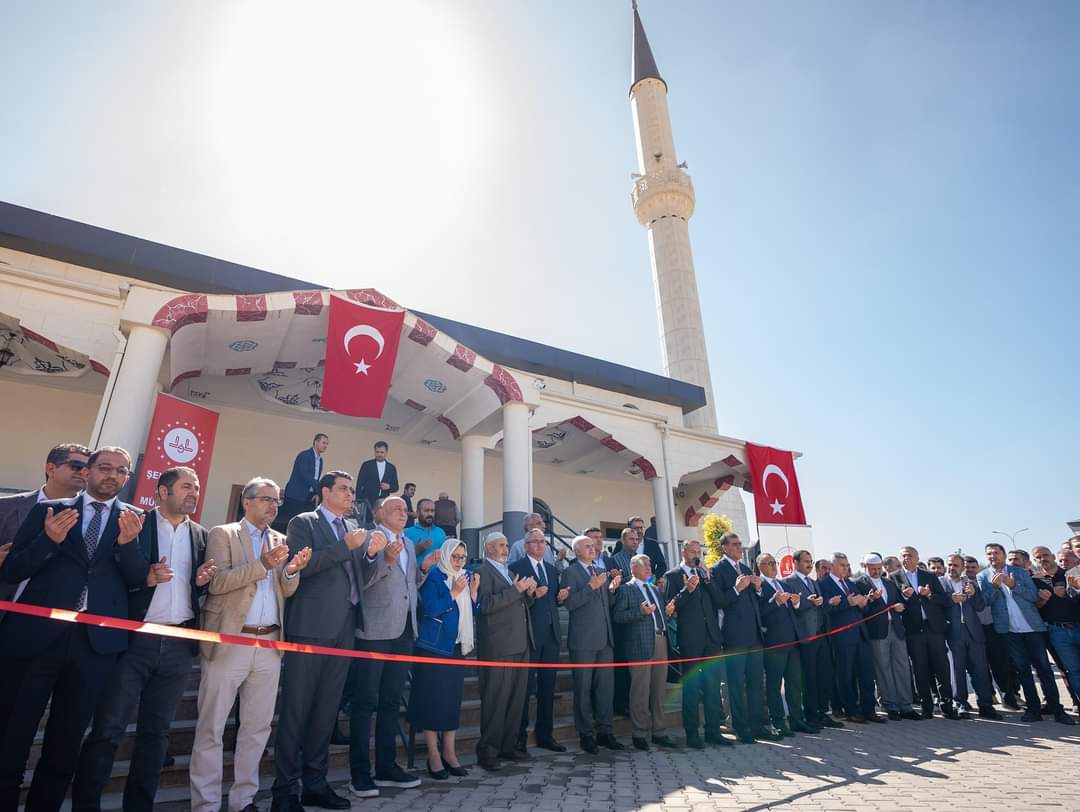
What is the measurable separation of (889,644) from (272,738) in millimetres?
6358

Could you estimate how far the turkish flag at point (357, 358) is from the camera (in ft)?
24.6

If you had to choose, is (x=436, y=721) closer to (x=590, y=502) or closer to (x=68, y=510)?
(x=68, y=510)

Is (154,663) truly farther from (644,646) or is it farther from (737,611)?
(737,611)

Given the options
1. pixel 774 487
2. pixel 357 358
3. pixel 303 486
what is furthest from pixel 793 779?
pixel 774 487

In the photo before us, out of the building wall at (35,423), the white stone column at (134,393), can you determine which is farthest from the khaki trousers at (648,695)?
the building wall at (35,423)

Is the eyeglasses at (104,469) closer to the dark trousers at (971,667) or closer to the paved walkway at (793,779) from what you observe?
the paved walkway at (793,779)

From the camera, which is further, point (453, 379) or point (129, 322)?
point (453, 379)

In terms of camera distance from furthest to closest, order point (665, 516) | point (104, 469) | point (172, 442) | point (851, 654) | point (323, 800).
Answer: point (665, 516)
point (172, 442)
point (851, 654)
point (323, 800)
point (104, 469)

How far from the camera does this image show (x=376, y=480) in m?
8.38

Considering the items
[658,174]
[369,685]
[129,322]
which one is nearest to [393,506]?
[369,685]

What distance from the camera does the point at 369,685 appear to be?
376cm

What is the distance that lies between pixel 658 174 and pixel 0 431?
2233 cm

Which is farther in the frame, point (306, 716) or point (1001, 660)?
point (1001, 660)

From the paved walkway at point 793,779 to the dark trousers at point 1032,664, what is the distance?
846 mm
